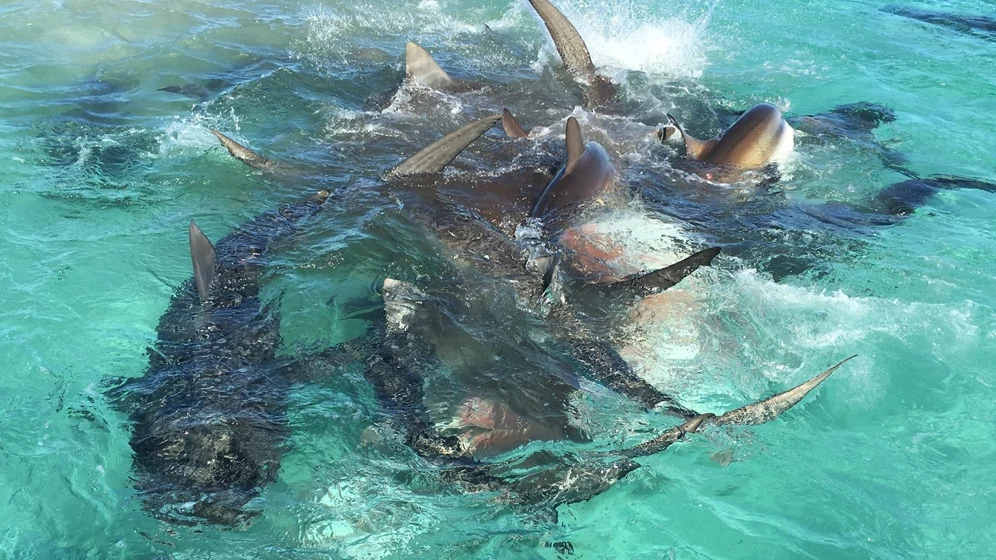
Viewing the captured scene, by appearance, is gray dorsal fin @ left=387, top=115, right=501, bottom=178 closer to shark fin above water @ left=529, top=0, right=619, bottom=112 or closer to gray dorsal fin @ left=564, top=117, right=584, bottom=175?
gray dorsal fin @ left=564, top=117, right=584, bottom=175

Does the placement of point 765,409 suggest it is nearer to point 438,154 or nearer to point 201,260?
point 438,154

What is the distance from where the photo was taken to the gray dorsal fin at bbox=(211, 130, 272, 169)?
299 inches

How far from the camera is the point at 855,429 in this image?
Result: 5098 millimetres

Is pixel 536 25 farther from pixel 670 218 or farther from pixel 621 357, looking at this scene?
pixel 621 357

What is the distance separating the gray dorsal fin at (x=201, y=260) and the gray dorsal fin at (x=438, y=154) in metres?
2.21

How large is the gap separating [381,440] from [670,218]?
4.08m

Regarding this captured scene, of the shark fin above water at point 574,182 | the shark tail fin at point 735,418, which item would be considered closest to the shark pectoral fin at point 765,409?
the shark tail fin at point 735,418

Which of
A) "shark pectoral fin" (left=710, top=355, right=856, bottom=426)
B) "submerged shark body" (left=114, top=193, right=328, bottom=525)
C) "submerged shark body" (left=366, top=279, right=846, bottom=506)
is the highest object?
"shark pectoral fin" (left=710, top=355, right=856, bottom=426)

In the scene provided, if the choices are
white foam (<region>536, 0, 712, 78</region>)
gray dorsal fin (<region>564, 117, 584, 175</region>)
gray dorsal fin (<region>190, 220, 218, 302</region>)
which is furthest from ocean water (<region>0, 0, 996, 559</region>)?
gray dorsal fin (<region>564, 117, 584, 175</region>)

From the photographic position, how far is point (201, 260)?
5.88 meters

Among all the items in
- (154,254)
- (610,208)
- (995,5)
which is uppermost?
(995,5)

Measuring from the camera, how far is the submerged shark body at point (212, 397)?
438cm

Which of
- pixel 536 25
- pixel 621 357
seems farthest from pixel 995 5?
pixel 621 357

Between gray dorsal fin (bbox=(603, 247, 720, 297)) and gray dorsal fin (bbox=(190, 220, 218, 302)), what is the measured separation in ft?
11.1
